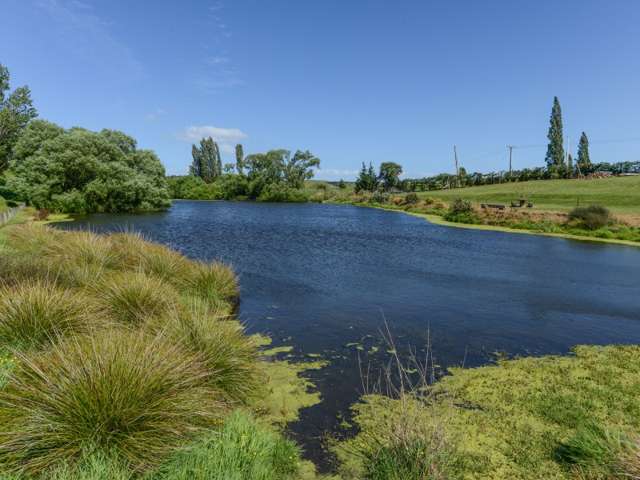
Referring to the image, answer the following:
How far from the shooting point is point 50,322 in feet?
18.4

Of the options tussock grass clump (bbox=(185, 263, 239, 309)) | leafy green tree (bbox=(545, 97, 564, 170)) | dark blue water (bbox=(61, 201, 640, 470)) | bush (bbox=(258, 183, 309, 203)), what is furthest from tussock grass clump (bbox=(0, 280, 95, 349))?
leafy green tree (bbox=(545, 97, 564, 170))

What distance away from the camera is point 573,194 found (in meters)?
49.9

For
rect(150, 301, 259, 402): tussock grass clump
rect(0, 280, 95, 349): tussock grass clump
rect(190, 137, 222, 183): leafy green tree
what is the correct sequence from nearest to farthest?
rect(0, 280, 95, 349): tussock grass clump < rect(150, 301, 259, 402): tussock grass clump < rect(190, 137, 222, 183): leafy green tree

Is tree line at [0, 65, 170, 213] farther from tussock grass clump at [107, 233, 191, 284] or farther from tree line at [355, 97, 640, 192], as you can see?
tree line at [355, 97, 640, 192]

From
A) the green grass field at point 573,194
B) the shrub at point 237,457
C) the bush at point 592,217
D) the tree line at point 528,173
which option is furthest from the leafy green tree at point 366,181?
the shrub at point 237,457

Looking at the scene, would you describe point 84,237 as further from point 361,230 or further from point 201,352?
point 361,230

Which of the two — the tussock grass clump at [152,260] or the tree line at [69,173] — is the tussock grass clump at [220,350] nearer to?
the tussock grass clump at [152,260]

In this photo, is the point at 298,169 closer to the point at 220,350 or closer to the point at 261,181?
the point at 261,181

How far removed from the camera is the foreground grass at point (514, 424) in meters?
4.09

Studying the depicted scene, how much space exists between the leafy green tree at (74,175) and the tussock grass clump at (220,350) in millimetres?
42584

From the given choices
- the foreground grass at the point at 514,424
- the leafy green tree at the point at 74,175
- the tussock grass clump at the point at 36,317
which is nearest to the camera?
the foreground grass at the point at 514,424

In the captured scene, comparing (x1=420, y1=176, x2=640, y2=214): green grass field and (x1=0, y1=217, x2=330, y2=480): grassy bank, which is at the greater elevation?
(x1=420, y1=176, x2=640, y2=214): green grass field

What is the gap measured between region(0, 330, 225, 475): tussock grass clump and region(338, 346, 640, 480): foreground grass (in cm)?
216

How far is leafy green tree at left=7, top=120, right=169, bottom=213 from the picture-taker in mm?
39656
